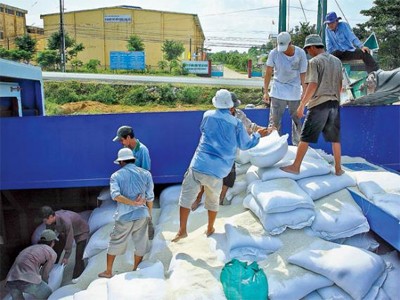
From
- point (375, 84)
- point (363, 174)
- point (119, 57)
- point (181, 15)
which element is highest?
point (181, 15)

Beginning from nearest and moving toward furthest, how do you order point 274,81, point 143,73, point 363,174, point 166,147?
point 363,174 → point 274,81 → point 166,147 → point 143,73

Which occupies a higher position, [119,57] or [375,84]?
[119,57]

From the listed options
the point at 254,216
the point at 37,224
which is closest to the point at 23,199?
the point at 37,224

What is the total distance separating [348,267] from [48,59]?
2131 cm

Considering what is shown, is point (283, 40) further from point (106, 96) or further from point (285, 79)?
point (106, 96)

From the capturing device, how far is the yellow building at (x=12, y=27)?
703 inches

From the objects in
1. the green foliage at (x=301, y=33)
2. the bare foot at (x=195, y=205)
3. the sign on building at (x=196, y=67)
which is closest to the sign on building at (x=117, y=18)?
the sign on building at (x=196, y=67)

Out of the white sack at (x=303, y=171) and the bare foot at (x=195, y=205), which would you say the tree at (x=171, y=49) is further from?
the white sack at (x=303, y=171)

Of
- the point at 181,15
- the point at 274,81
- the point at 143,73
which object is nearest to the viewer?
the point at 274,81

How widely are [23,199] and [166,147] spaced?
1.71 m

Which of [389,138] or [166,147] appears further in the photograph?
[389,138]

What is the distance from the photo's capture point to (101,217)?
3.80 metres

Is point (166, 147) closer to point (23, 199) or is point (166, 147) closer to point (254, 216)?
point (254, 216)

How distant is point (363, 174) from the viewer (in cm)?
343
